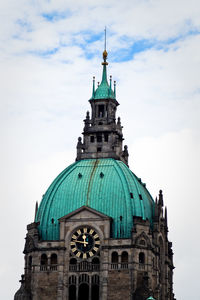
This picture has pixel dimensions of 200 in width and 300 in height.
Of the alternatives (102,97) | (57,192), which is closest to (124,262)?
(57,192)

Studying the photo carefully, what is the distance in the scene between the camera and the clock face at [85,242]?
13400 cm

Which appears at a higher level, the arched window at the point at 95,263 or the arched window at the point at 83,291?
the arched window at the point at 95,263

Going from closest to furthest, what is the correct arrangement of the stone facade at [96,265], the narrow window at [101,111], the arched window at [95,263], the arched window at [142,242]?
Answer: 1. the stone facade at [96,265]
2. the arched window at [95,263]
3. the arched window at [142,242]
4. the narrow window at [101,111]

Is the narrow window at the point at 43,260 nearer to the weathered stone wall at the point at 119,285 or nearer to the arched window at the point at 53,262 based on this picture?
the arched window at the point at 53,262

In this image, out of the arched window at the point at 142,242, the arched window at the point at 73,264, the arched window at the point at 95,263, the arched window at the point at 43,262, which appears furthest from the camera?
the arched window at the point at 43,262

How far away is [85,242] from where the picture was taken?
13438 cm

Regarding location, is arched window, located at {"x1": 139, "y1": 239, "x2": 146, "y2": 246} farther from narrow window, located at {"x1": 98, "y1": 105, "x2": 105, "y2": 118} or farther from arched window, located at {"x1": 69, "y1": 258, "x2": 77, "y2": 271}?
narrow window, located at {"x1": 98, "y1": 105, "x2": 105, "y2": 118}

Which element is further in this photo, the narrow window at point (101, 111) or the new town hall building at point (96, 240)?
the narrow window at point (101, 111)

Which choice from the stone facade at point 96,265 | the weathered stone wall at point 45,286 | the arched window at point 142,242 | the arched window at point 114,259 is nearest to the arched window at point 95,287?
the stone facade at point 96,265

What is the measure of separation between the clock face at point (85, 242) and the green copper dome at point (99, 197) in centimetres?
224

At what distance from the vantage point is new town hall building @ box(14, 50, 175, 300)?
132500 millimetres

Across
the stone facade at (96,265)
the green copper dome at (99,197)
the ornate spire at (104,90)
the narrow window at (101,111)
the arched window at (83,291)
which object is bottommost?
the arched window at (83,291)

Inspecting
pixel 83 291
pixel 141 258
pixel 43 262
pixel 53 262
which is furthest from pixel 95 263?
pixel 43 262

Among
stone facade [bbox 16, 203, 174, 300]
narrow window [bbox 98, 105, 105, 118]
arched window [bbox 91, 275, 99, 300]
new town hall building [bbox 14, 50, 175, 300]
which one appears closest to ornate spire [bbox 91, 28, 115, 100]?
narrow window [bbox 98, 105, 105, 118]
